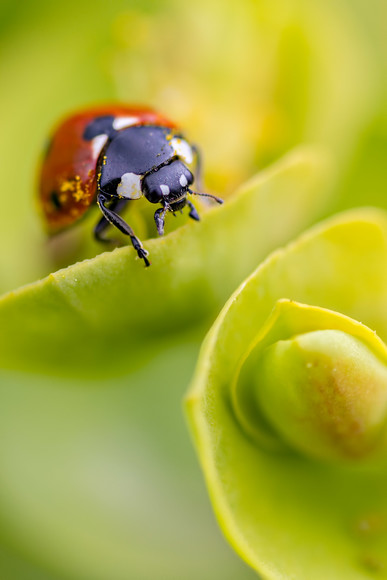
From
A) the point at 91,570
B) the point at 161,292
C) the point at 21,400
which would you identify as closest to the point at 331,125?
the point at 161,292

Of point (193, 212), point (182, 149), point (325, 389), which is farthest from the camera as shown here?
point (182, 149)

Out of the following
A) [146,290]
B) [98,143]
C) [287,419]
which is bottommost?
[287,419]

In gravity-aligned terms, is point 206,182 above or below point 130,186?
below

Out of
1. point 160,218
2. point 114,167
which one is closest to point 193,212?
point 160,218

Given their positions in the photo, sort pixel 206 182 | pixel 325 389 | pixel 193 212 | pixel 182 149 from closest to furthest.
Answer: pixel 325 389
pixel 193 212
pixel 182 149
pixel 206 182

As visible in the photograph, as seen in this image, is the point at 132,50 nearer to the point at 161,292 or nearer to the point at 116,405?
the point at 116,405

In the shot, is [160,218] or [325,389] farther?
[160,218]

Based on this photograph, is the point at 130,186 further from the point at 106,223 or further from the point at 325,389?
the point at 325,389

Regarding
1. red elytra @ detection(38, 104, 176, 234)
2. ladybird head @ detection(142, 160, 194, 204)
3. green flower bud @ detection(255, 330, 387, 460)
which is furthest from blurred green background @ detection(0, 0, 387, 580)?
green flower bud @ detection(255, 330, 387, 460)
